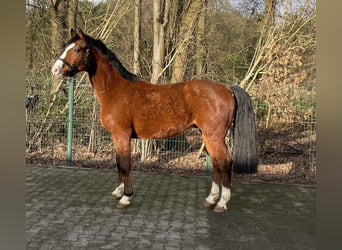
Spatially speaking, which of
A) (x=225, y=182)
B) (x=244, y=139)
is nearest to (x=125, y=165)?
(x=225, y=182)

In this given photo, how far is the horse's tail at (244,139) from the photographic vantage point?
420 cm

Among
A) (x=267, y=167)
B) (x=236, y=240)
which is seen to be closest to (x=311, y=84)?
(x=267, y=167)

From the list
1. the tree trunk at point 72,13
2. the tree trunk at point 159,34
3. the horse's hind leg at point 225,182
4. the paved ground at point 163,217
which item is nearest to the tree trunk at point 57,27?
the tree trunk at point 72,13

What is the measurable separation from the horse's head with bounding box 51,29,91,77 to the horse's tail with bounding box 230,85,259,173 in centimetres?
182

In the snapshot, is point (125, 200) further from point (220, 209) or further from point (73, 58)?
point (73, 58)

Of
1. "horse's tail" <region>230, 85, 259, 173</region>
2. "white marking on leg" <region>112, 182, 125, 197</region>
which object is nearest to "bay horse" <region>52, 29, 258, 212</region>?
"horse's tail" <region>230, 85, 259, 173</region>

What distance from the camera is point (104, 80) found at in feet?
14.4

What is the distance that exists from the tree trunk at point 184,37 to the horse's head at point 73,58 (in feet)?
9.70

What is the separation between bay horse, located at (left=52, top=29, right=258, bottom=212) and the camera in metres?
A: 4.14

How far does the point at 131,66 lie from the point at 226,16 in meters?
2.19

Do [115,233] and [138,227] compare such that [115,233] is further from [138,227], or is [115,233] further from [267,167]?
[267,167]

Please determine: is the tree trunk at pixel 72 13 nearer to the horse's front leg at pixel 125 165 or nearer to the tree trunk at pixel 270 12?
the tree trunk at pixel 270 12

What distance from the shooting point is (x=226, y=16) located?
24.5ft

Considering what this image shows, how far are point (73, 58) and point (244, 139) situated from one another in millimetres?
2164
